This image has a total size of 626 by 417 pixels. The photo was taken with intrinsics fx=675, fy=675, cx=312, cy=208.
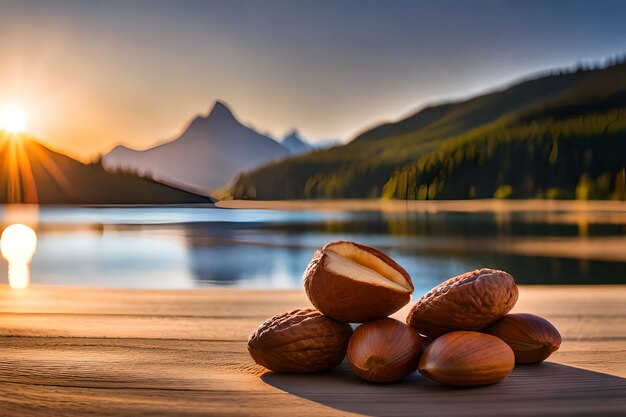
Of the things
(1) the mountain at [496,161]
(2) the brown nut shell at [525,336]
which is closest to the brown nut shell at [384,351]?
(2) the brown nut shell at [525,336]

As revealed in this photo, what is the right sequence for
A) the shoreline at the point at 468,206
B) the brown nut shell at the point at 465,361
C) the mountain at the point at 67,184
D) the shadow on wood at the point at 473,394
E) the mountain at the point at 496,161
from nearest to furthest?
1. the shadow on wood at the point at 473,394
2. the brown nut shell at the point at 465,361
3. the shoreline at the point at 468,206
4. the mountain at the point at 496,161
5. the mountain at the point at 67,184

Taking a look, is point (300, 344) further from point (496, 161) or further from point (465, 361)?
point (496, 161)

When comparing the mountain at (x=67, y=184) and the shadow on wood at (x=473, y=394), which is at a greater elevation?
the mountain at (x=67, y=184)

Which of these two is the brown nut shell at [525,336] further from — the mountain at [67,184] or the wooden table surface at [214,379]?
the mountain at [67,184]

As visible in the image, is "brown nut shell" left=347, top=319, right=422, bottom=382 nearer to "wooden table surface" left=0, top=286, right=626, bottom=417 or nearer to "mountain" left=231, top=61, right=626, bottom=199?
"wooden table surface" left=0, top=286, right=626, bottom=417

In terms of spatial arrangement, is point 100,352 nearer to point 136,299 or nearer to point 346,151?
point 136,299

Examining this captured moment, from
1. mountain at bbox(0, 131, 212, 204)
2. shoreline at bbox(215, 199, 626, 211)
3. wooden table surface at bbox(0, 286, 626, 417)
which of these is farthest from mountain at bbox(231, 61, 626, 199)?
→ wooden table surface at bbox(0, 286, 626, 417)

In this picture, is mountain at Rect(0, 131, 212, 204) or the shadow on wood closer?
the shadow on wood
